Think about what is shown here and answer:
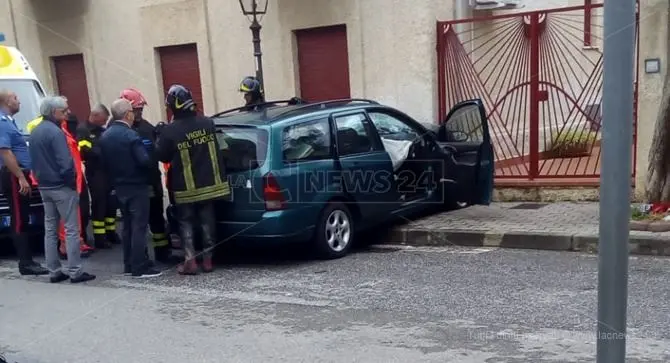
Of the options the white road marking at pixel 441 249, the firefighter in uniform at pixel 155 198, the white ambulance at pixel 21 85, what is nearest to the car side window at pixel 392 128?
the white road marking at pixel 441 249

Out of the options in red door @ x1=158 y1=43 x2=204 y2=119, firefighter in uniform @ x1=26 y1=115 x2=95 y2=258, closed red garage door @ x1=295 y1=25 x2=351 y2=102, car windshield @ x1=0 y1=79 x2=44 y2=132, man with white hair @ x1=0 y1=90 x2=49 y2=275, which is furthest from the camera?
→ red door @ x1=158 y1=43 x2=204 y2=119

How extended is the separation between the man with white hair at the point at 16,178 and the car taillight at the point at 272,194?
250cm

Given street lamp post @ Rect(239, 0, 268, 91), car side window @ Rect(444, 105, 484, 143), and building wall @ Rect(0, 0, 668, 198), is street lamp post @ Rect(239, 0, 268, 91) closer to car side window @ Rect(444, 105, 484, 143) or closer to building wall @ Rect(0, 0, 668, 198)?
building wall @ Rect(0, 0, 668, 198)

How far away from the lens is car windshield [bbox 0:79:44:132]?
9.58 m

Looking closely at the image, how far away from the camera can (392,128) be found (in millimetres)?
8523

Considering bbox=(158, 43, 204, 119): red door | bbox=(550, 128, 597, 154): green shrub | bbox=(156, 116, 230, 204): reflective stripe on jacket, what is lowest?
bbox=(550, 128, 597, 154): green shrub

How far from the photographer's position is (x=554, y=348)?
4758mm

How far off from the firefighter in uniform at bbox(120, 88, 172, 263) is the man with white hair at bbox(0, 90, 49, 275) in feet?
3.86

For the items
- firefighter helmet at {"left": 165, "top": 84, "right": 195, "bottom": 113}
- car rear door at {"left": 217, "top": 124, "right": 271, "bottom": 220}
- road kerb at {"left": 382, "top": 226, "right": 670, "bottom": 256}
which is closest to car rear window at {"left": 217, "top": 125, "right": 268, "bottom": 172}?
car rear door at {"left": 217, "top": 124, "right": 271, "bottom": 220}

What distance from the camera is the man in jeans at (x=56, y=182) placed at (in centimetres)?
700

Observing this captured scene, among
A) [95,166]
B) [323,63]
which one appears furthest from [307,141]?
[323,63]

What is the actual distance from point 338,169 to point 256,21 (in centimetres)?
404

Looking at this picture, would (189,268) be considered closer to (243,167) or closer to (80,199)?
(243,167)

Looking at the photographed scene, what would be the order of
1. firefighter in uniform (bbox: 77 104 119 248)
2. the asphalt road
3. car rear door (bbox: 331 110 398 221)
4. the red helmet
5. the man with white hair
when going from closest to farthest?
1. the asphalt road
2. the man with white hair
3. car rear door (bbox: 331 110 398 221)
4. the red helmet
5. firefighter in uniform (bbox: 77 104 119 248)
